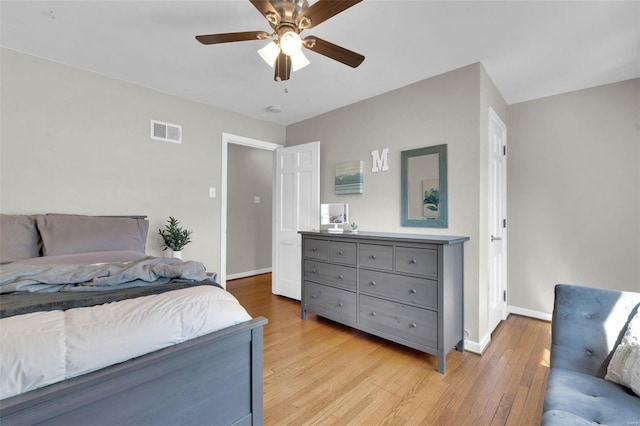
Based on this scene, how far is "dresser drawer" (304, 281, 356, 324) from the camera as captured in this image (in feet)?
8.57

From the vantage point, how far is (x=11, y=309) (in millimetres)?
953

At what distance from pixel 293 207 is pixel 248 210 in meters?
1.64

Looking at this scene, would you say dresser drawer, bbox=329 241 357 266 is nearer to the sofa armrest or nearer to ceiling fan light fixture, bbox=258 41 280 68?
the sofa armrest

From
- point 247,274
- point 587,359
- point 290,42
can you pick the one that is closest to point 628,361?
point 587,359

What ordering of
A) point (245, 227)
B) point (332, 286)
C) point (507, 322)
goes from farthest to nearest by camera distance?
point (245, 227) → point (507, 322) → point (332, 286)

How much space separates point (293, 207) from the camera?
148 inches

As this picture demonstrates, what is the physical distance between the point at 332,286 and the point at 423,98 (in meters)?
2.01

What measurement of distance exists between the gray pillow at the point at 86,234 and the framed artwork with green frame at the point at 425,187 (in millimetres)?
2496

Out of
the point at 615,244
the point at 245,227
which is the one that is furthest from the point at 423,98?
the point at 245,227

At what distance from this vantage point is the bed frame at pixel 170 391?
0.79 meters

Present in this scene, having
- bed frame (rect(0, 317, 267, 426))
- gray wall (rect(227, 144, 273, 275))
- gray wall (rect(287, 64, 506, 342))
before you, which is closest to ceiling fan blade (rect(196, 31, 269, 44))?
bed frame (rect(0, 317, 267, 426))

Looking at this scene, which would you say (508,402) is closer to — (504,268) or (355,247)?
(355,247)

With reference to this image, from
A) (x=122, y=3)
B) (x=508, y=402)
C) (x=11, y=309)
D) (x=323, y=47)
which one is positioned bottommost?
(x=508, y=402)

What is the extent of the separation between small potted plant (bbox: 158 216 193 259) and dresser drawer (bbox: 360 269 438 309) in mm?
1876
